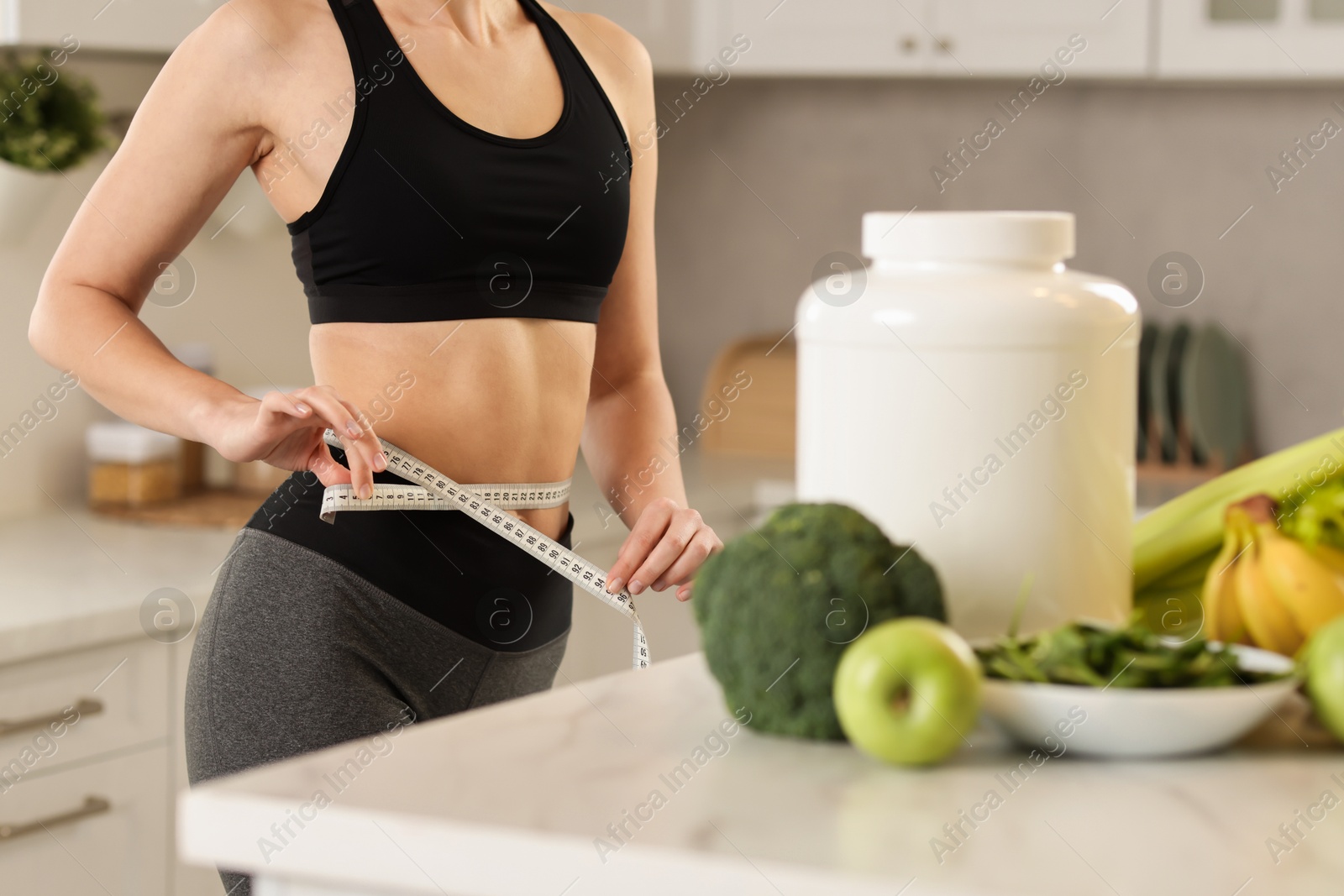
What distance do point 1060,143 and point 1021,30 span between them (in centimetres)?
46

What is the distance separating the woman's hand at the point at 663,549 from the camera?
1029mm

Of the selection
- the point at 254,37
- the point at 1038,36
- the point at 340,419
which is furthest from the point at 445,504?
the point at 1038,36

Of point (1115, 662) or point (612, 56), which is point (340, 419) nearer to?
point (1115, 662)

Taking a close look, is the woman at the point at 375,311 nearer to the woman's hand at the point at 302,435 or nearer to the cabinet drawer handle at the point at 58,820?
the woman's hand at the point at 302,435

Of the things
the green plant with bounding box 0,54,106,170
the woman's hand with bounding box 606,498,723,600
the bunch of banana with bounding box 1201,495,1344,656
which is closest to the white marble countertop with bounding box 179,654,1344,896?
the bunch of banana with bounding box 1201,495,1344,656

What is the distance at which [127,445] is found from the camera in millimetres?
2438

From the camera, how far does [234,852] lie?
1.85 ft

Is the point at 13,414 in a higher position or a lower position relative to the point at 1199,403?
higher

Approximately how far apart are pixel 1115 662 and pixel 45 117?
2.11 metres

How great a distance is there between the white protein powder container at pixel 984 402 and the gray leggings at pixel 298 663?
485 millimetres

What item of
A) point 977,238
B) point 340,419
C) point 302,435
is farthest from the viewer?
point 302,435

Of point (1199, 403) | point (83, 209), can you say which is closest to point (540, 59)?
point (83, 209)

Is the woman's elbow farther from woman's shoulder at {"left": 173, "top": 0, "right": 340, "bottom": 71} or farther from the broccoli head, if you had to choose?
the broccoli head

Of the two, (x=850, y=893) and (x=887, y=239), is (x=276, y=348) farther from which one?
(x=850, y=893)
